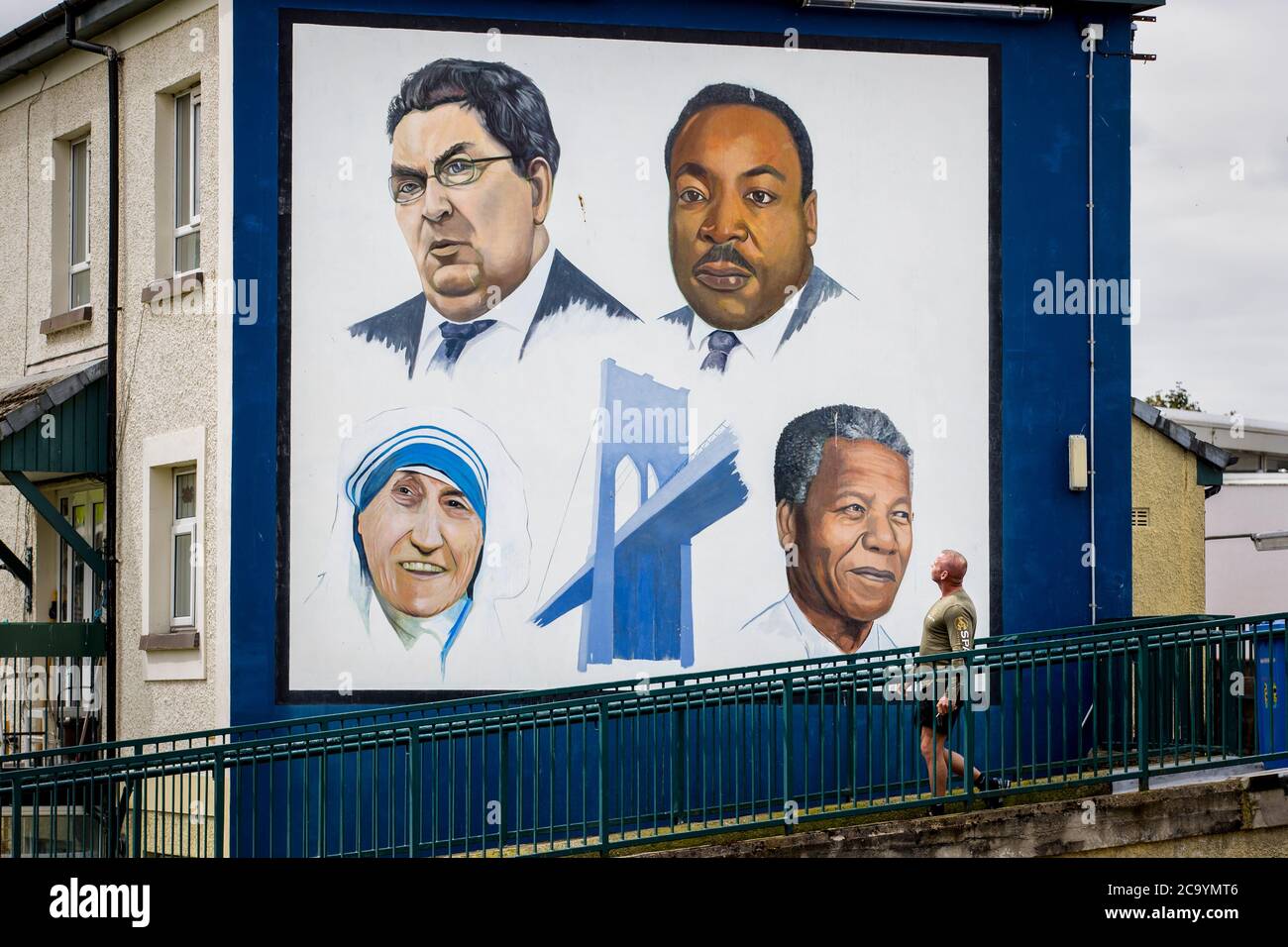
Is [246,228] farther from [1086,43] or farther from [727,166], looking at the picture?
[1086,43]

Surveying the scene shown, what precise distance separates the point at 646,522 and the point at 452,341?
2353 mm

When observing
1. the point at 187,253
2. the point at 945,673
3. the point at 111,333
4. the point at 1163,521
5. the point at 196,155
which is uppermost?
the point at 196,155

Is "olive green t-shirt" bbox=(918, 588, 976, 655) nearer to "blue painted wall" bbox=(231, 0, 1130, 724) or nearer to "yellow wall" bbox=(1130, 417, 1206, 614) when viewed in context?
"blue painted wall" bbox=(231, 0, 1130, 724)

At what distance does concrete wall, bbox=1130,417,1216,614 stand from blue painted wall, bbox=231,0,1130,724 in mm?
2943

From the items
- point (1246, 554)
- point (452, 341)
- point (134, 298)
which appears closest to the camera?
point (452, 341)

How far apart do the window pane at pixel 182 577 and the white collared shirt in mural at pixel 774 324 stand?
194 inches

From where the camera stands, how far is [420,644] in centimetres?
1578

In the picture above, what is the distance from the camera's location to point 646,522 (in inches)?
635

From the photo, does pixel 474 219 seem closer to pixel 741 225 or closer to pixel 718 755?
pixel 741 225

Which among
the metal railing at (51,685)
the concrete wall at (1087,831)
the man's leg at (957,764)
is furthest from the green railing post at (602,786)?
the metal railing at (51,685)

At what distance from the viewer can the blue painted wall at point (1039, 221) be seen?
16.3 m

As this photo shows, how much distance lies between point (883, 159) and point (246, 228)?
5778 mm

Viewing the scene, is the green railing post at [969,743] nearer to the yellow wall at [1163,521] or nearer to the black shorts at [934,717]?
the black shorts at [934,717]

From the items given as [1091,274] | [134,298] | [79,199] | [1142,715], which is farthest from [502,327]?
[1142,715]
